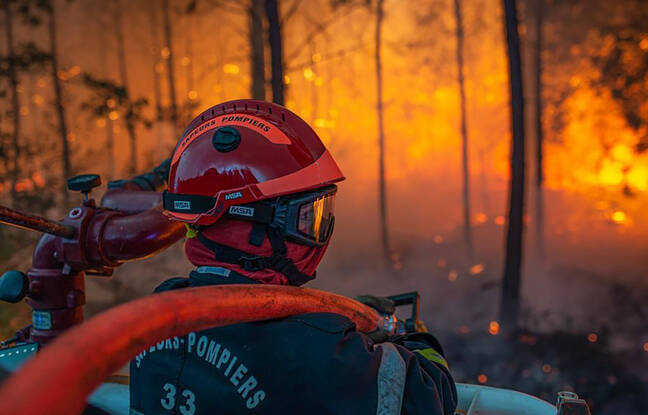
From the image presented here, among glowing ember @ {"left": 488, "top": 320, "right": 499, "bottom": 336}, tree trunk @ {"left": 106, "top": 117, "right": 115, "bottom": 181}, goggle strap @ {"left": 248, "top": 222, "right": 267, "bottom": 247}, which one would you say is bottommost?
glowing ember @ {"left": 488, "top": 320, "right": 499, "bottom": 336}

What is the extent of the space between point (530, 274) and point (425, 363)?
11.1 metres

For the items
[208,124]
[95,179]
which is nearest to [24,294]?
[95,179]

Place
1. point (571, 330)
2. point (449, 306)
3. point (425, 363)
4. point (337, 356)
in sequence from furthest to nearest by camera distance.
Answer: point (449, 306), point (571, 330), point (425, 363), point (337, 356)

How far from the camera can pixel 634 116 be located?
42.5 feet

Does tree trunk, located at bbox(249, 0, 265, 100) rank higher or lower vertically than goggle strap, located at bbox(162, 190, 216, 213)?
higher

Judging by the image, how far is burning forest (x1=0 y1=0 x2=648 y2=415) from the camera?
10.6 m

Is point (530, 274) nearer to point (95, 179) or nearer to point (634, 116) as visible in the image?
point (634, 116)

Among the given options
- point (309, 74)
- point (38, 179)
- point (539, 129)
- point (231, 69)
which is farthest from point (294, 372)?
point (231, 69)

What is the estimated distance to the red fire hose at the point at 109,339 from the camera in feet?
2.49

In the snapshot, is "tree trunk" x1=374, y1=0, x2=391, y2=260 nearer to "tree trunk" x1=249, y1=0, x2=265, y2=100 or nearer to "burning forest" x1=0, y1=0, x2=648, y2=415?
"burning forest" x1=0, y1=0, x2=648, y2=415

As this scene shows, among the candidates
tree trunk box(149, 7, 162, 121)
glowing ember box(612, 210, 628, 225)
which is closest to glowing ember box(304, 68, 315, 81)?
tree trunk box(149, 7, 162, 121)

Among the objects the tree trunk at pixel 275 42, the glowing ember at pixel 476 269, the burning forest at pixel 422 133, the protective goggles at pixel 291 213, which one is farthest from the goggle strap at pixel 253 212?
the glowing ember at pixel 476 269

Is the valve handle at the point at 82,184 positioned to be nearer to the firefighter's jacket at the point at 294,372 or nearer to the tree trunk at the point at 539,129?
the firefighter's jacket at the point at 294,372

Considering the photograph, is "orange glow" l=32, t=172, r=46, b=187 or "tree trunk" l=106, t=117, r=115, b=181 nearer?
"orange glow" l=32, t=172, r=46, b=187
